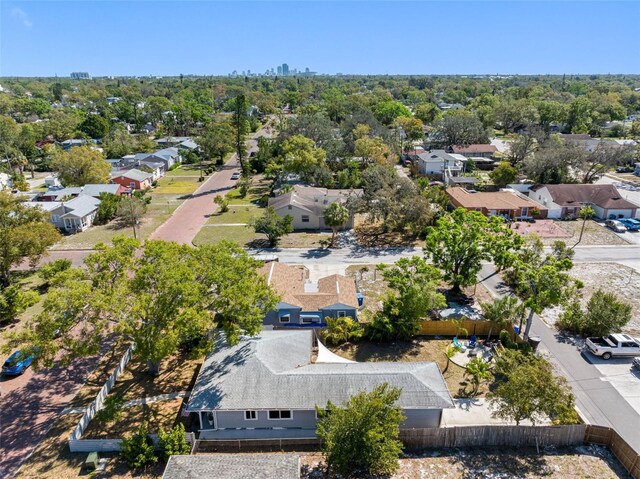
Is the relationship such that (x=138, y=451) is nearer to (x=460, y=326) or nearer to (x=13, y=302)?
(x=13, y=302)

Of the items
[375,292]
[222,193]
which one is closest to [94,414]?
[375,292]

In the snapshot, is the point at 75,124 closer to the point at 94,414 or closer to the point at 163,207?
the point at 163,207

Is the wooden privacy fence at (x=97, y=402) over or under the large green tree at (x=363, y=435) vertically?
under

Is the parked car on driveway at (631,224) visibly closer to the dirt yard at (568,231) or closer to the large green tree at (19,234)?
the dirt yard at (568,231)

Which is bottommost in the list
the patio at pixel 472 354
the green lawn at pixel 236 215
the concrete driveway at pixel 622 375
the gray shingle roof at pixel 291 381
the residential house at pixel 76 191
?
the patio at pixel 472 354

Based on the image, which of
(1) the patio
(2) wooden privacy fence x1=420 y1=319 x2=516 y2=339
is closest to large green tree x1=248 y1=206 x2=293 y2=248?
(2) wooden privacy fence x1=420 y1=319 x2=516 y2=339

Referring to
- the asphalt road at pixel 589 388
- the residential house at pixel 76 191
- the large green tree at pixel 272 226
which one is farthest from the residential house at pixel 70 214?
the asphalt road at pixel 589 388
